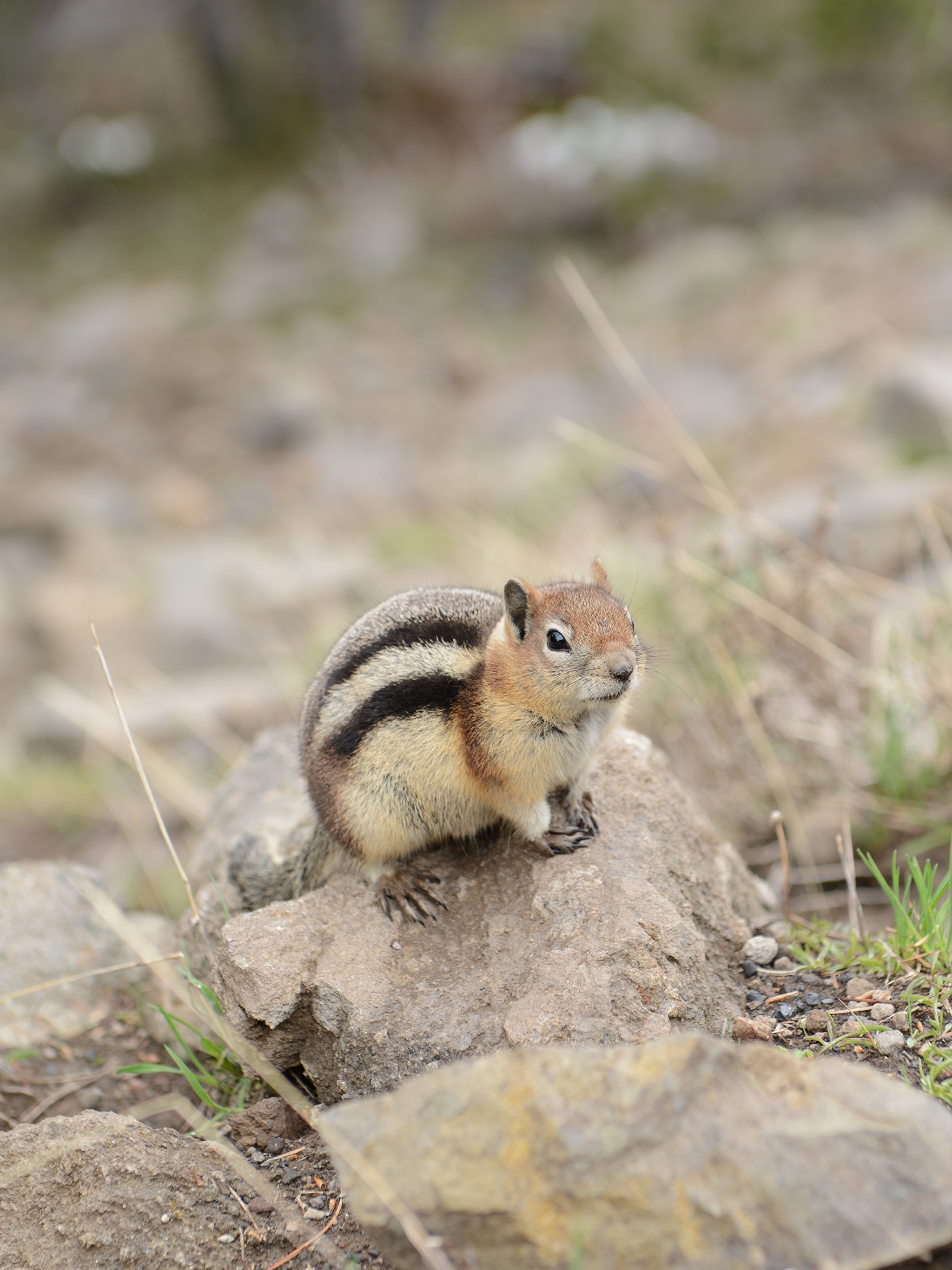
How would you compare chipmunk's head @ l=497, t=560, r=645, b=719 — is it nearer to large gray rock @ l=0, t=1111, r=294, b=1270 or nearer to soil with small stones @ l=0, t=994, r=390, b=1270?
soil with small stones @ l=0, t=994, r=390, b=1270

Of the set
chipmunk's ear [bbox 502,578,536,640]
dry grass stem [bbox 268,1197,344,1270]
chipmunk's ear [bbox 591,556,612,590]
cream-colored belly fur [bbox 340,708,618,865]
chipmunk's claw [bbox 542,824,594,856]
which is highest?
chipmunk's ear [bbox 502,578,536,640]

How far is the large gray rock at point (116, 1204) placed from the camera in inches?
106

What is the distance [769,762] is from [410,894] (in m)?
1.91

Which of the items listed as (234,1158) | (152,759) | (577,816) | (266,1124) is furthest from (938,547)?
(234,1158)

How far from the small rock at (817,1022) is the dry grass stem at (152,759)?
2.81m

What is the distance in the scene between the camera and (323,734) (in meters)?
3.56

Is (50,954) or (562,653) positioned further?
(50,954)

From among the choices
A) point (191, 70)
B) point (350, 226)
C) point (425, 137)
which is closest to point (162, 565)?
point (350, 226)

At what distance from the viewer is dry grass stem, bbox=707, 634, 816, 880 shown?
14.9 ft

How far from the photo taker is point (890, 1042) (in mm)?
2783

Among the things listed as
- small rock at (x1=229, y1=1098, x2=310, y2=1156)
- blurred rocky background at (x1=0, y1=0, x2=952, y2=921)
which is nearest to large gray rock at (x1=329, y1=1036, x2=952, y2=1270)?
small rock at (x1=229, y1=1098, x2=310, y2=1156)

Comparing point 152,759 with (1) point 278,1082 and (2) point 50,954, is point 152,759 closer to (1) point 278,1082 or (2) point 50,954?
(2) point 50,954

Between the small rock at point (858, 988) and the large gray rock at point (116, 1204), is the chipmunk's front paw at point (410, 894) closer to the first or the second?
the large gray rock at point (116, 1204)

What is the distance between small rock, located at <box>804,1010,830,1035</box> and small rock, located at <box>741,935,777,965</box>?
0.34 m
